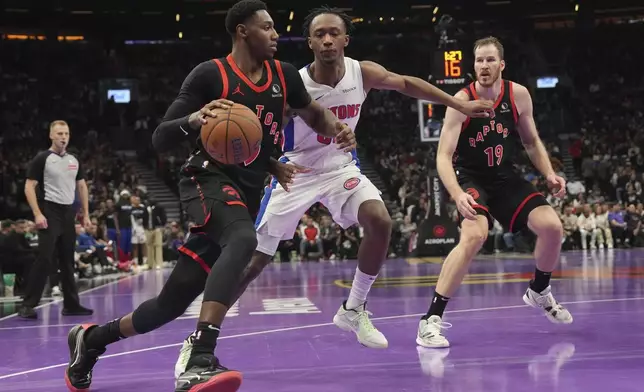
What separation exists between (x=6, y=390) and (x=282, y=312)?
3612mm

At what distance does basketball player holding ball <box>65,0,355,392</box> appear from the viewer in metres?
3.55

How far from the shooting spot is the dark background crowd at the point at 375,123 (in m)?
19.2

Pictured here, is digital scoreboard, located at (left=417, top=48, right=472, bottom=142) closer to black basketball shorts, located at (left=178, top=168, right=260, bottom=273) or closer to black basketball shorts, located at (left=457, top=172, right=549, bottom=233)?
black basketball shorts, located at (left=457, top=172, right=549, bottom=233)

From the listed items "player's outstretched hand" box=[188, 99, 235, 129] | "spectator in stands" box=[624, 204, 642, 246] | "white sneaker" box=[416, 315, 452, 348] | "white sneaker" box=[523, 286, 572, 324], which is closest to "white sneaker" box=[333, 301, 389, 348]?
"white sneaker" box=[416, 315, 452, 348]

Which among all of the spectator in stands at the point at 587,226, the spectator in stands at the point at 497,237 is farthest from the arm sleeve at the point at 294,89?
the spectator in stands at the point at 587,226

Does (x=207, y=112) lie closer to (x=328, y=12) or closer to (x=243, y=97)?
(x=243, y=97)

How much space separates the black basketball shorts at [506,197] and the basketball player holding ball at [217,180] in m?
1.81

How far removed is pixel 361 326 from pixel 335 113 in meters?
1.38

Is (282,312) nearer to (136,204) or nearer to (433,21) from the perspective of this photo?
(136,204)

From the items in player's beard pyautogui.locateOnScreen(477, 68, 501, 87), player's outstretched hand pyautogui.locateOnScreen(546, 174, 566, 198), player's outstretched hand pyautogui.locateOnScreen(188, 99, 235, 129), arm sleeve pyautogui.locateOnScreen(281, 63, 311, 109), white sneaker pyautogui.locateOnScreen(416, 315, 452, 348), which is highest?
player's beard pyautogui.locateOnScreen(477, 68, 501, 87)

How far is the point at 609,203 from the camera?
863 inches

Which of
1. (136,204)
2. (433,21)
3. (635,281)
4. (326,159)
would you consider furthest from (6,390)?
(433,21)

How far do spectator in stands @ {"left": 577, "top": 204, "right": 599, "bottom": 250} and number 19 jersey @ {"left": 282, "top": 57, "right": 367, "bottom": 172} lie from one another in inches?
627

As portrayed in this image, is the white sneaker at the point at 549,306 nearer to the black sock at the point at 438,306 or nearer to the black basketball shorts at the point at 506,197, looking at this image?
the black basketball shorts at the point at 506,197
